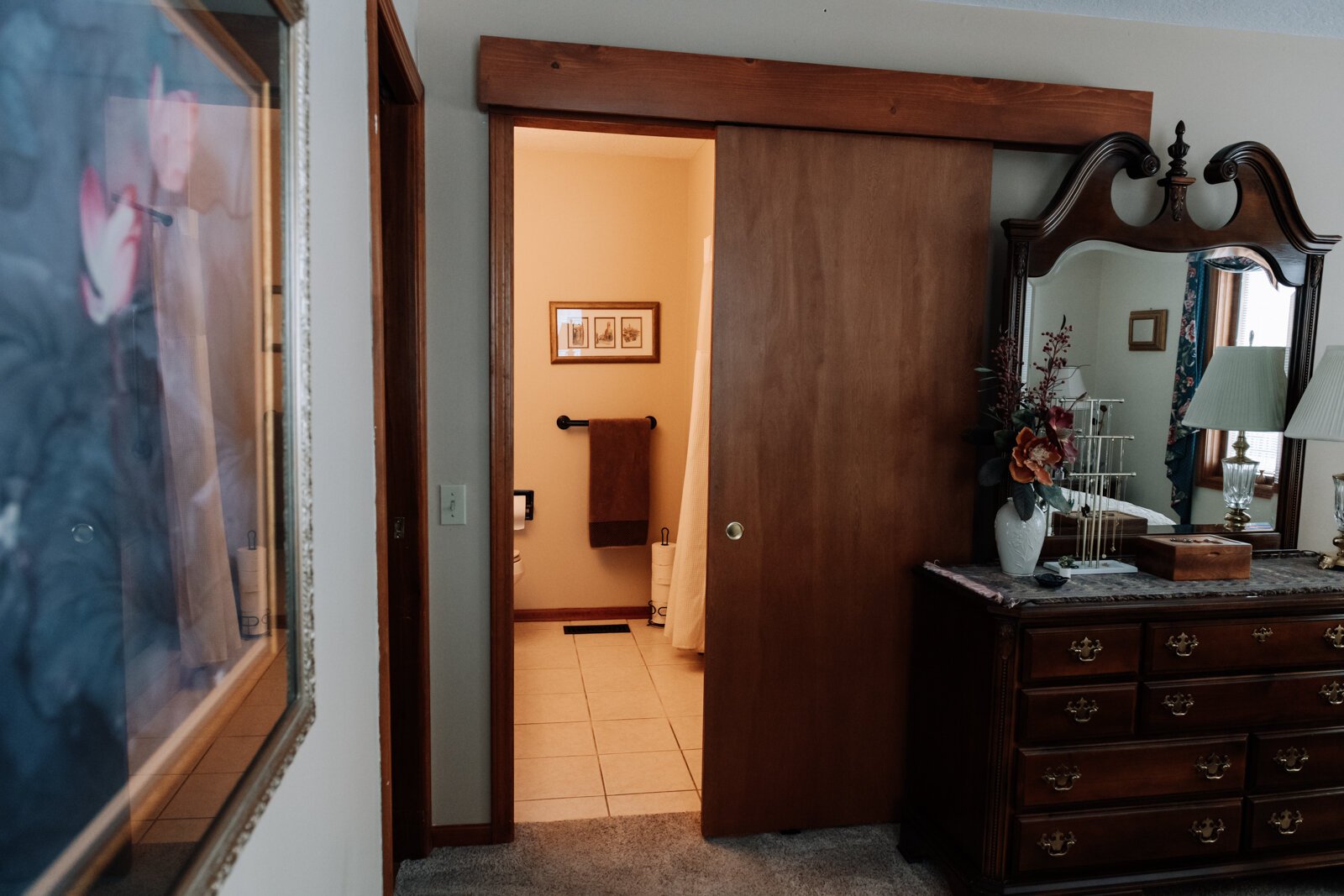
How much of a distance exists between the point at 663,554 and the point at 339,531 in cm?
341

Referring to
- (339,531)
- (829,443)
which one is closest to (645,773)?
(829,443)

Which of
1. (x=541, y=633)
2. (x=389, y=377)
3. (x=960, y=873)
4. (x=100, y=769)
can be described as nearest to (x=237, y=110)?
(x=100, y=769)

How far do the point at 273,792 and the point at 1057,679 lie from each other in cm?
186

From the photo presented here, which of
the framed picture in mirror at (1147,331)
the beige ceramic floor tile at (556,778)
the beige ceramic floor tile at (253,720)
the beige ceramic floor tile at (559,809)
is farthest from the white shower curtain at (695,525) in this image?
the beige ceramic floor tile at (253,720)

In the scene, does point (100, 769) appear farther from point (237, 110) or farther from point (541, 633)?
point (541, 633)

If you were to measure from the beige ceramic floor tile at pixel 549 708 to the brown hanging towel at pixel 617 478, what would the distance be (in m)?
1.16

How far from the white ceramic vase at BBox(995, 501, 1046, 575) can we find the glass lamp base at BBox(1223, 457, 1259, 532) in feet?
2.37

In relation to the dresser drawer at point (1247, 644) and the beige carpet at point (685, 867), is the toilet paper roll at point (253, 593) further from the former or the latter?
the dresser drawer at point (1247, 644)

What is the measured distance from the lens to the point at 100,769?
55 cm

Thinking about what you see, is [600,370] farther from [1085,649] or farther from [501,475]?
[1085,649]

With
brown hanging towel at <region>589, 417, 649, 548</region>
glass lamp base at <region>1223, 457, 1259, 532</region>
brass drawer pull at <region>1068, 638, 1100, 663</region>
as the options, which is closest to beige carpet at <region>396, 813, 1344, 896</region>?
brass drawer pull at <region>1068, 638, 1100, 663</region>

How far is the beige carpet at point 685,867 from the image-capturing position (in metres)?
2.35

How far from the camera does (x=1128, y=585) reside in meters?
2.31

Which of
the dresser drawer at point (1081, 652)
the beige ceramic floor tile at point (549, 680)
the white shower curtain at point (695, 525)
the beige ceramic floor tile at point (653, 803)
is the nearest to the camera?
the dresser drawer at point (1081, 652)
